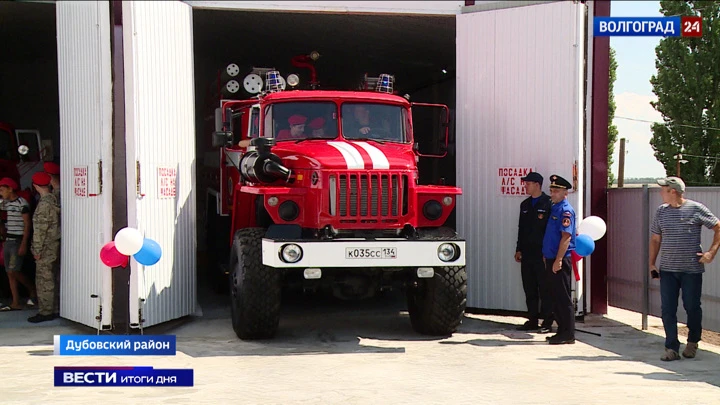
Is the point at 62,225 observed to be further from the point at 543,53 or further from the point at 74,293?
the point at 543,53

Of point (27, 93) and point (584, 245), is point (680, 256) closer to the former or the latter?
point (584, 245)

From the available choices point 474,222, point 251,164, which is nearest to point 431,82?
point 474,222

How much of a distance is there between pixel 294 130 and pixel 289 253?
209 centimetres

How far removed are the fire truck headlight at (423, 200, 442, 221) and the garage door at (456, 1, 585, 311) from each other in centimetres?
187

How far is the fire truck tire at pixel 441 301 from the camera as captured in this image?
984 cm

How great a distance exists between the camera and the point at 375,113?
35.8 feet

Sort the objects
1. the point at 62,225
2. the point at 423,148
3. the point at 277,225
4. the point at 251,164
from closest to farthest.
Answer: the point at 277,225 < the point at 251,164 < the point at 62,225 < the point at 423,148

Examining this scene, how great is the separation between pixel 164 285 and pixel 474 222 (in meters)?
4.02

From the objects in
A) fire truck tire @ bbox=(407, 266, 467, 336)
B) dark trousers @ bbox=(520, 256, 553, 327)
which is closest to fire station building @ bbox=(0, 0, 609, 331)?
dark trousers @ bbox=(520, 256, 553, 327)

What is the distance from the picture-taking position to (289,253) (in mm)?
9117

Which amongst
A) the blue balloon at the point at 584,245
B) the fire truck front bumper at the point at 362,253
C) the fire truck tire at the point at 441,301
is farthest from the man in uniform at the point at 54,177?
the blue balloon at the point at 584,245

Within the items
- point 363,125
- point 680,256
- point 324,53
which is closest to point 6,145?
point 324,53

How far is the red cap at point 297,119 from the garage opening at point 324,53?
176 cm

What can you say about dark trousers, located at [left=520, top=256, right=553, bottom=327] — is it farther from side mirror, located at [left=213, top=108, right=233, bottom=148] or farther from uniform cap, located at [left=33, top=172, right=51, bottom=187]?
uniform cap, located at [left=33, top=172, right=51, bottom=187]
